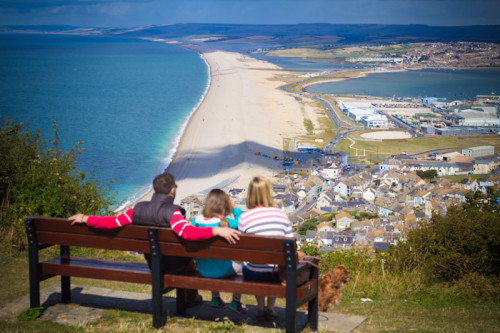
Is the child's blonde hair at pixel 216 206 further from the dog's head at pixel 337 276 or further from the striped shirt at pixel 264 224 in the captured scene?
the dog's head at pixel 337 276

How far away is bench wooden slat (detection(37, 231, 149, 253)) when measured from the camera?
354 cm

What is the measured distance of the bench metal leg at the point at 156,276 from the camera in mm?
3432

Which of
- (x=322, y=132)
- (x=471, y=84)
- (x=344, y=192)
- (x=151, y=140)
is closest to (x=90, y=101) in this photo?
(x=151, y=140)

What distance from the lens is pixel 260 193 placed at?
11.2ft

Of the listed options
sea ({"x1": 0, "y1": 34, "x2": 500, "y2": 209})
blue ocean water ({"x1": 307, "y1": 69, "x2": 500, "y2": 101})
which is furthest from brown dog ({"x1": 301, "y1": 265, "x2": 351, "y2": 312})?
blue ocean water ({"x1": 307, "y1": 69, "x2": 500, "y2": 101})

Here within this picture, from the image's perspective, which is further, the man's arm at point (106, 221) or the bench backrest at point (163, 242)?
the man's arm at point (106, 221)

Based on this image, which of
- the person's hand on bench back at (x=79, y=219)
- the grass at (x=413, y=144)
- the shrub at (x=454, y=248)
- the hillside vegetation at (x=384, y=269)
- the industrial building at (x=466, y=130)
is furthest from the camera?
the industrial building at (x=466, y=130)

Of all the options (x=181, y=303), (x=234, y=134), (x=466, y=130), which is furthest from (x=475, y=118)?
(x=181, y=303)

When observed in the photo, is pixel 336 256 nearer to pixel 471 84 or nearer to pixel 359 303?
pixel 359 303

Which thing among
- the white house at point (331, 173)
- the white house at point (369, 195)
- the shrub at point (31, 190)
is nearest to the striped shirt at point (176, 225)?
the shrub at point (31, 190)

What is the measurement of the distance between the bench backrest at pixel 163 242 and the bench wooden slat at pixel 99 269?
0.22 metres

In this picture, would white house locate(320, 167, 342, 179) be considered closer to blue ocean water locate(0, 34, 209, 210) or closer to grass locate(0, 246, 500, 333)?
blue ocean water locate(0, 34, 209, 210)

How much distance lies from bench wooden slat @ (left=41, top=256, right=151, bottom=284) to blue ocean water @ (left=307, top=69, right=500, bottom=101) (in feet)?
170

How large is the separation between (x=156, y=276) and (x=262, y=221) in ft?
2.72
